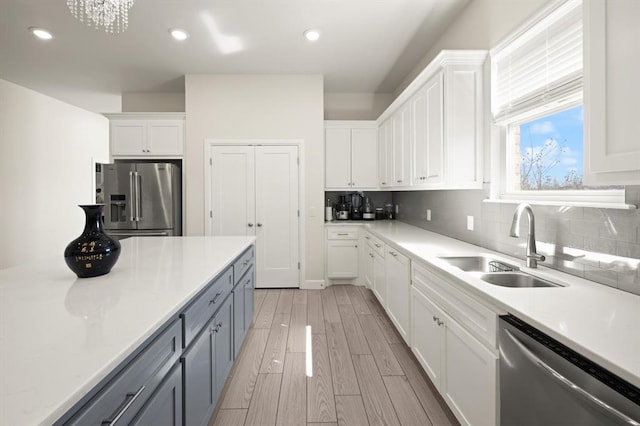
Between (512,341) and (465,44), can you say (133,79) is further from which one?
(512,341)

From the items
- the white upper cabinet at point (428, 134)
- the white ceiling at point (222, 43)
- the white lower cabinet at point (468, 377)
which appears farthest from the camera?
the white ceiling at point (222, 43)

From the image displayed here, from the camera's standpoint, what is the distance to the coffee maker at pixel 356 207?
5.11 meters

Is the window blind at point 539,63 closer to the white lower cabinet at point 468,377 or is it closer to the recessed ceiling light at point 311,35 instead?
the white lower cabinet at point 468,377

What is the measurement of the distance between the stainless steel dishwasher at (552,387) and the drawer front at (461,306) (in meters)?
0.08

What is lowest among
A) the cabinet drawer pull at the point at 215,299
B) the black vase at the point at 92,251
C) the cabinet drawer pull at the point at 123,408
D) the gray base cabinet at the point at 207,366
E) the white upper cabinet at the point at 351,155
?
the gray base cabinet at the point at 207,366

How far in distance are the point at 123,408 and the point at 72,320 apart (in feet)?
1.22

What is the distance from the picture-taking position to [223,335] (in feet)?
6.57

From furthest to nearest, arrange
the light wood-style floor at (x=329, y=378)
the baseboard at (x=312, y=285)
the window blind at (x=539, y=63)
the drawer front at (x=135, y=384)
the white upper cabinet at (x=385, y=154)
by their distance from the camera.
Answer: the baseboard at (x=312, y=285), the white upper cabinet at (x=385, y=154), the light wood-style floor at (x=329, y=378), the window blind at (x=539, y=63), the drawer front at (x=135, y=384)

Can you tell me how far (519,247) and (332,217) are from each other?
3248 millimetres

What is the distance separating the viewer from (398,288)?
9.11 feet

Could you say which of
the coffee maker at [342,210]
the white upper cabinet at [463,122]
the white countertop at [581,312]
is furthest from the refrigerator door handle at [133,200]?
the white countertop at [581,312]

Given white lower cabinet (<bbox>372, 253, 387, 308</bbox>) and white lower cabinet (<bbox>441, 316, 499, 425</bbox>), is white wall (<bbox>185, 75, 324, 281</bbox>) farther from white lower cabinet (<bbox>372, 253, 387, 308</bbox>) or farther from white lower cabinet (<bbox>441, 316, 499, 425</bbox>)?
white lower cabinet (<bbox>441, 316, 499, 425</bbox>)

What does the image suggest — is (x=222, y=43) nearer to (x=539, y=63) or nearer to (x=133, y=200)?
(x=133, y=200)

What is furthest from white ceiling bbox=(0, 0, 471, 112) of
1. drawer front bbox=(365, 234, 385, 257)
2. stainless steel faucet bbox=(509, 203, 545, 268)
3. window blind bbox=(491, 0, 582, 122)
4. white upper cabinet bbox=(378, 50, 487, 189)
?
drawer front bbox=(365, 234, 385, 257)
